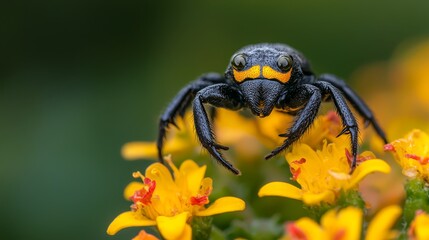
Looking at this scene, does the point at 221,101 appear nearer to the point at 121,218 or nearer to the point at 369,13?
the point at 121,218

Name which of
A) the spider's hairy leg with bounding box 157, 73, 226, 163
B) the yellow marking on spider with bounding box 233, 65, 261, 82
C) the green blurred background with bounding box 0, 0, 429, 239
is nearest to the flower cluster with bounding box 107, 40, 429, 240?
the spider's hairy leg with bounding box 157, 73, 226, 163

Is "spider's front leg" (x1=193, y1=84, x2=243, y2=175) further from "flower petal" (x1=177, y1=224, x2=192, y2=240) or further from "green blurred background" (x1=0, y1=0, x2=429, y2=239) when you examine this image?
"green blurred background" (x1=0, y1=0, x2=429, y2=239)

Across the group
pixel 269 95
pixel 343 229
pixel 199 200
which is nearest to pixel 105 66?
pixel 269 95

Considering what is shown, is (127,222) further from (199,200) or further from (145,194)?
(199,200)

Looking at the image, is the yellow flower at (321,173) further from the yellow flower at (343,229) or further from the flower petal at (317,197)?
the yellow flower at (343,229)

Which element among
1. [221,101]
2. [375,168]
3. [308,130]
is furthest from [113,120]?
[375,168]

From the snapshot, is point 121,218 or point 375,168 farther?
point 121,218
